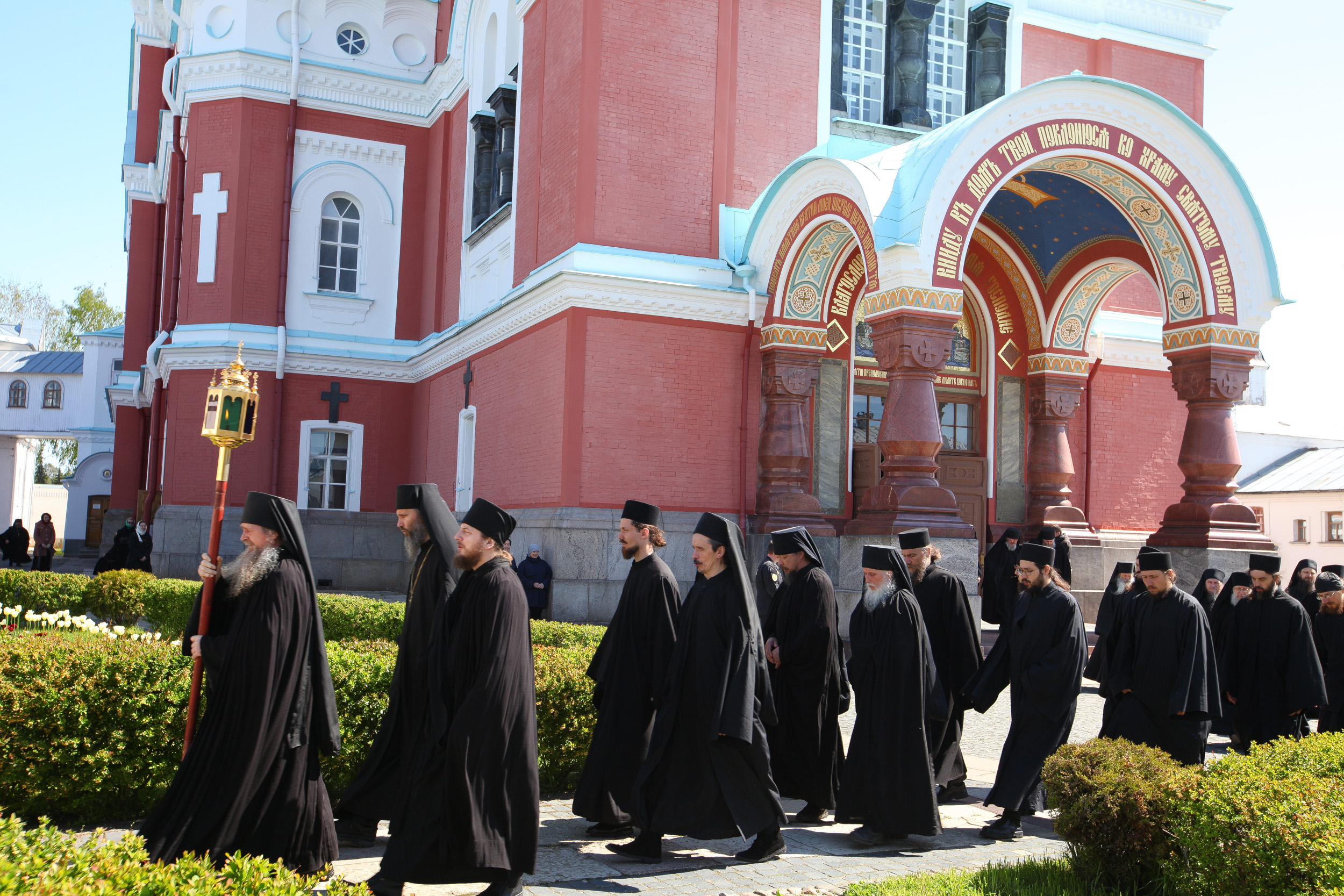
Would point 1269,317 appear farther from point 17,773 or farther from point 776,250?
point 17,773

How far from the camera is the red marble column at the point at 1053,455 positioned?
16547 millimetres

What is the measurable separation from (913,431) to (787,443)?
2.46m

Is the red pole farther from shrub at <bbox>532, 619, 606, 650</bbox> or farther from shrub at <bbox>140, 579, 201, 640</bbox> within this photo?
shrub at <bbox>140, 579, 201, 640</bbox>

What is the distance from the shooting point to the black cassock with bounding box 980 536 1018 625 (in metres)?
12.8

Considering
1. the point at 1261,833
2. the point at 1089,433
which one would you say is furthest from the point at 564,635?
the point at 1089,433

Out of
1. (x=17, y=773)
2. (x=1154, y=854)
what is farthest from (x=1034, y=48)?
(x=17, y=773)

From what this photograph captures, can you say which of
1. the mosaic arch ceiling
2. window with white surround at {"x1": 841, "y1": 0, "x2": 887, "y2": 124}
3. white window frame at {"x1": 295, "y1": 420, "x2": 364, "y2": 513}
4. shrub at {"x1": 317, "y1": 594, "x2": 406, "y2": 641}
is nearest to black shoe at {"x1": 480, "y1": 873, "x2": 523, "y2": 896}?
shrub at {"x1": 317, "y1": 594, "x2": 406, "y2": 641}

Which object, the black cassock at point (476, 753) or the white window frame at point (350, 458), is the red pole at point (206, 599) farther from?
the white window frame at point (350, 458)

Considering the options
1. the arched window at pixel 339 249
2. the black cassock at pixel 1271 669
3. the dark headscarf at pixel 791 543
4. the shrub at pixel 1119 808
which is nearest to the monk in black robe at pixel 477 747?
the dark headscarf at pixel 791 543

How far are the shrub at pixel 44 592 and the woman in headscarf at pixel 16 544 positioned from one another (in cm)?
1065

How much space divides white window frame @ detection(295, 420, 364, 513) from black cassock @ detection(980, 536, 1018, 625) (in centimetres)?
1144

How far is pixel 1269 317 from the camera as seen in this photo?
1349cm

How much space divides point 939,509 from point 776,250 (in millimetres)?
4039

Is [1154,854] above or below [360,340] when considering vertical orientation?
below
